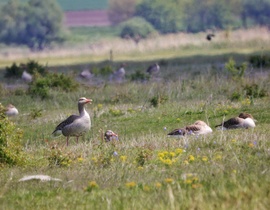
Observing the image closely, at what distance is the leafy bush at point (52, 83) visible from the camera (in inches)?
988

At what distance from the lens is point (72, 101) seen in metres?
23.8

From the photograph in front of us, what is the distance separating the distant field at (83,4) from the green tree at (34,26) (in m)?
23.8

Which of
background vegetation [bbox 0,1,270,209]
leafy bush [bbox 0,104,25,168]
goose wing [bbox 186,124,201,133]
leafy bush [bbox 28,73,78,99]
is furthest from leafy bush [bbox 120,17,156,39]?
leafy bush [bbox 0,104,25,168]

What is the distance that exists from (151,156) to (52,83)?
14.5 m

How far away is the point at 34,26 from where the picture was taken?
367 ft

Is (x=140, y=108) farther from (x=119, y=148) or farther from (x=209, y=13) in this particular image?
(x=209, y=13)

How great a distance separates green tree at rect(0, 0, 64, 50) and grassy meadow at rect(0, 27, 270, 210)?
290 feet

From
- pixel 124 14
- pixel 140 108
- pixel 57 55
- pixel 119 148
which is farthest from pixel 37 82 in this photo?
pixel 124 14

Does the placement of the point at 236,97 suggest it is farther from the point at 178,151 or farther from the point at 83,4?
the point at 83,4

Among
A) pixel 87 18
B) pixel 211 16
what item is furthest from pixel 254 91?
pixel 87 18

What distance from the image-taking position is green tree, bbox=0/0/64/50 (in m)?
112

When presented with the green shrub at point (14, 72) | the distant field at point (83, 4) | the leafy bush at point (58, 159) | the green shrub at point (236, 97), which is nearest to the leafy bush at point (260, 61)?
the green shrub at point (14, 72)

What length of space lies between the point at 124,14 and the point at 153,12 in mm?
10740

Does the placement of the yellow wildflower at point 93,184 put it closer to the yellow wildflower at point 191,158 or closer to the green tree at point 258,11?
the yellow wildflower at point 191,158
